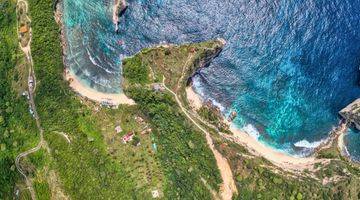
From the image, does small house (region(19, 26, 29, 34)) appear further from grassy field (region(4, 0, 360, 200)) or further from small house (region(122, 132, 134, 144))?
A: small house (region(122, 132, 134, 144))

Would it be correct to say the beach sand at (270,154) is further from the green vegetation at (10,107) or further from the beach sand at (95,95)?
the green vegetation at (10,107)

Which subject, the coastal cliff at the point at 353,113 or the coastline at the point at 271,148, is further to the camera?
the coastal cliff at the point at 353,113

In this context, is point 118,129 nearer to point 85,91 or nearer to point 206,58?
point 85,91

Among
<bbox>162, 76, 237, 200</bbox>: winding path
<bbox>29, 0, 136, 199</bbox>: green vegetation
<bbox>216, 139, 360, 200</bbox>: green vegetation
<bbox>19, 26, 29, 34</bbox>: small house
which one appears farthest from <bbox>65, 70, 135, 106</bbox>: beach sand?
<bbox>216, 139, 360, 200</bbox>: green vegetation

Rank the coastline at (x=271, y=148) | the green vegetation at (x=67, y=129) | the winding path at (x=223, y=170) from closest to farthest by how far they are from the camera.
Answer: the green vegetation at (x=67, y=129), the winding path at (x=223, y=170), the coastline at (x=271, y=148)

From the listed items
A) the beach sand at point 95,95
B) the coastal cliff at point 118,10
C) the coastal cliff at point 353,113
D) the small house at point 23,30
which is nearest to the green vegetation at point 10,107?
the small house at point 23,30

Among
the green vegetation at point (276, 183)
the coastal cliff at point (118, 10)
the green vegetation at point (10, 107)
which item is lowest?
the green vegetation at point (10, 107)
